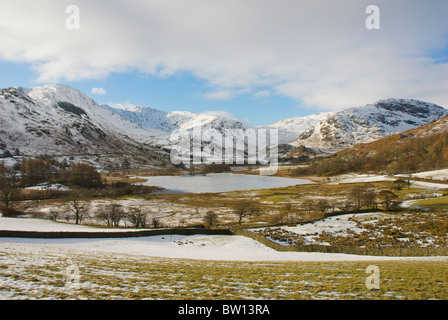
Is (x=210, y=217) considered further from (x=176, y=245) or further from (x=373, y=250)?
(x=373, y=250)

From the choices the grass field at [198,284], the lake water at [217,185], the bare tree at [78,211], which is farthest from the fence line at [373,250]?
the lake water at [217,185]

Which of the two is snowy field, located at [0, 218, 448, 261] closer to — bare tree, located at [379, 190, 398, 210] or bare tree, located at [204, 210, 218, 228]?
bare tree, located at [204, 210, 218, 228]

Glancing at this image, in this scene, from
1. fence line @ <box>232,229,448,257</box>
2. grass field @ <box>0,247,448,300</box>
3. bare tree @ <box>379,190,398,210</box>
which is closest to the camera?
grass field @ <box>0,247,448,300</box>

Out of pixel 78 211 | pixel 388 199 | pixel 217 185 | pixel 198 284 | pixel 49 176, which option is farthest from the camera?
pixel 217 185

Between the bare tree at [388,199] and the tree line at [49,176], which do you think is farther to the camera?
the tree line at [49,176]

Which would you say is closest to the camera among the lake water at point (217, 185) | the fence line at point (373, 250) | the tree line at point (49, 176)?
the fence line at point (373, 250)

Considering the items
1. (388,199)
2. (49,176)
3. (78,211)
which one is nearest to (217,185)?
(49,176)

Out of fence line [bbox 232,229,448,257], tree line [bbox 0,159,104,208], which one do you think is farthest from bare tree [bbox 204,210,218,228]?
tree line [bbox 0,159,104,208]

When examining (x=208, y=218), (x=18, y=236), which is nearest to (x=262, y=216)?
(x=208, y=218)

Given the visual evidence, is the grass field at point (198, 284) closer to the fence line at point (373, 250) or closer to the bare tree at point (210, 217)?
the fence line at point (373, 250)

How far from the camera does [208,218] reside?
164 ft

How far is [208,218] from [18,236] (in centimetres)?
2917
